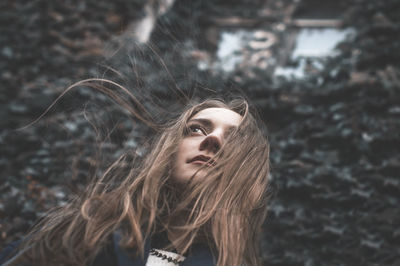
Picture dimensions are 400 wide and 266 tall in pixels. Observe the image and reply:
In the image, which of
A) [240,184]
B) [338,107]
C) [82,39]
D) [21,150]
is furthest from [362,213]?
[82,39]

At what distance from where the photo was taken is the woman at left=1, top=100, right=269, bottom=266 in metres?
1.25

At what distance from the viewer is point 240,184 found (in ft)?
5.11

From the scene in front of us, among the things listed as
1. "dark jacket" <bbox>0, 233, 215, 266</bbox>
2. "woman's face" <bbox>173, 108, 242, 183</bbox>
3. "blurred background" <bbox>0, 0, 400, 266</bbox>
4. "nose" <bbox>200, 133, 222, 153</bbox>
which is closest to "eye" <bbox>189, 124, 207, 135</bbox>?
"woman's face" <bbox>173, 108, 242, 183</bbox>

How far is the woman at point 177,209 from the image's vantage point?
125cm

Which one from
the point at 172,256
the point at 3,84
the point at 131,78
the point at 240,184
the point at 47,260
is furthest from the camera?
the point at 3,84

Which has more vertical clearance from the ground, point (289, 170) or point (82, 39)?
point (82, 39)

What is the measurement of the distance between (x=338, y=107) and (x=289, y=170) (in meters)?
0.67

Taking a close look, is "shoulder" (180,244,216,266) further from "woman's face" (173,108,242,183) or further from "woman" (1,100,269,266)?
"woman's face" (173,108,242,183)

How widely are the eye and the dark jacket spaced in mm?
513

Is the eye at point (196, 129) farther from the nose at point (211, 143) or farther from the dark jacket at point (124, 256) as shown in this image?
the dark jacket at point (124, 256)

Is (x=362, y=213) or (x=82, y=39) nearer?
(x=362, y=213)

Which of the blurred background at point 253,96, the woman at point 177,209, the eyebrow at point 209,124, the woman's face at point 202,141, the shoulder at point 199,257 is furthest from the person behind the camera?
the blurred background at point 253,96

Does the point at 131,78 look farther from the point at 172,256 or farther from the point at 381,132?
the point at 381,132

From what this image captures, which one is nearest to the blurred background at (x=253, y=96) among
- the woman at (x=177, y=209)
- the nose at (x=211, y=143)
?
the woman at (x=177, y=209)
